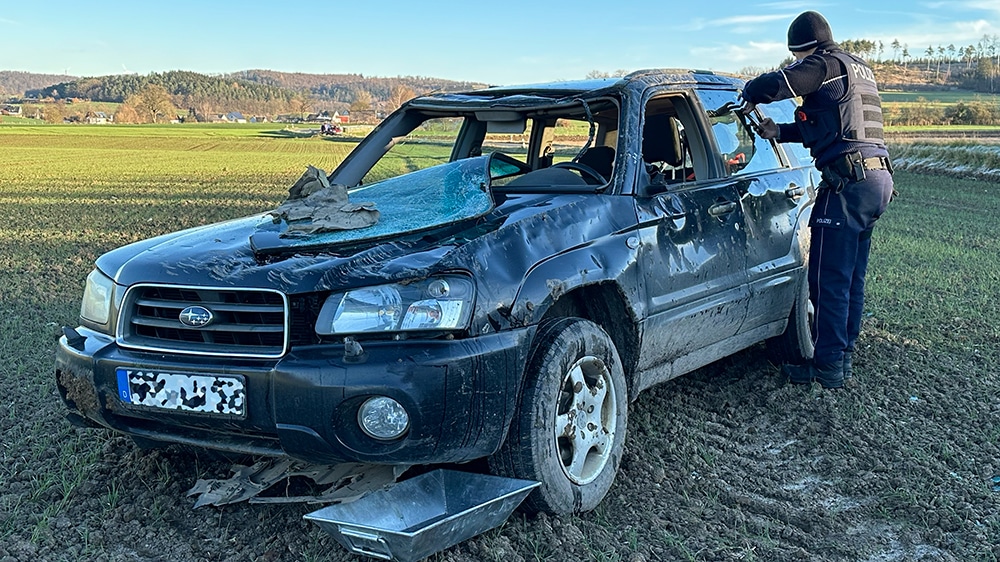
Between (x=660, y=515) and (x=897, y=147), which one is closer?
(x=660, y=515)

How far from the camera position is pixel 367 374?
9.93ft

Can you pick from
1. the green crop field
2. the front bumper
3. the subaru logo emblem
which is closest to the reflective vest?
the front bumper

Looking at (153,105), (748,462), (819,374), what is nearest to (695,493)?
(748,462)

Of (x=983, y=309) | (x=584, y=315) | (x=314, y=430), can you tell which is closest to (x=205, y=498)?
(x=314, y=430)

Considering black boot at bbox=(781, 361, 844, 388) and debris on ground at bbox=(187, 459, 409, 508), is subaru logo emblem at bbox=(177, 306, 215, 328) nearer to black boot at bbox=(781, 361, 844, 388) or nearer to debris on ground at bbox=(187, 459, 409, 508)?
debris on ground at bbox=(187, 459, 409, 508)

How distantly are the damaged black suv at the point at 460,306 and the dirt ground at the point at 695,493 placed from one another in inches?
12.0

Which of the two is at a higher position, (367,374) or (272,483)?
(367,374)

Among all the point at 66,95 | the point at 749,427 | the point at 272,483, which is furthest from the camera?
the point at 66,95

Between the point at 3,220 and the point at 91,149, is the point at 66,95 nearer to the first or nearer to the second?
the point at 91,149

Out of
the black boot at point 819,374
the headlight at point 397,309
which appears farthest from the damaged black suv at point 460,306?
the black boot at point 819,374

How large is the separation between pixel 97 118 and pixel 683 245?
99846 millimetres

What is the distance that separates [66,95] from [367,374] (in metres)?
121

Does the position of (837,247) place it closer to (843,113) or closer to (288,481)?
(843,113)

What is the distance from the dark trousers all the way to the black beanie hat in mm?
811
